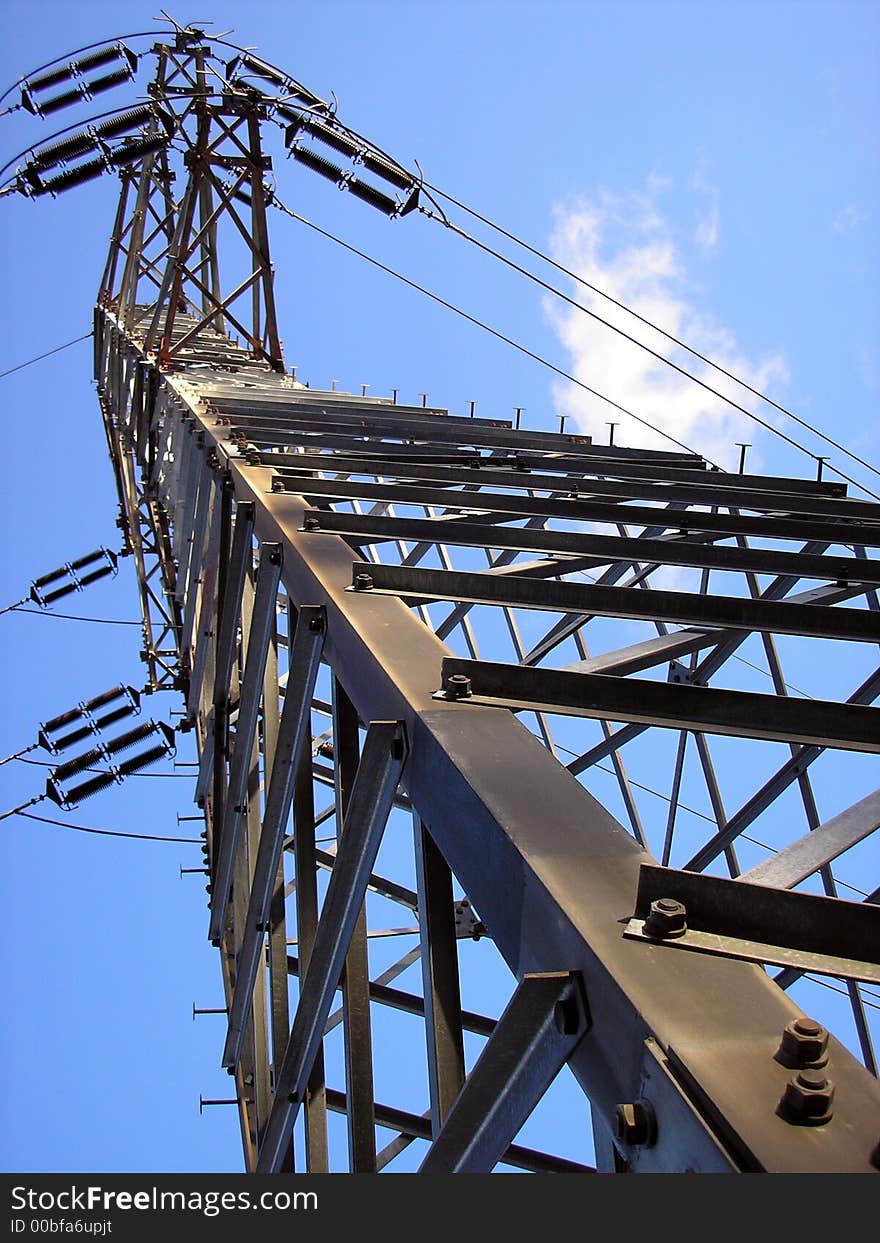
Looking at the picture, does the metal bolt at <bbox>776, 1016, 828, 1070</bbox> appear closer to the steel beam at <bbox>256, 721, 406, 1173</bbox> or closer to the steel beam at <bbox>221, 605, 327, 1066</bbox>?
the steel beam at <bbox>256, 721, 406, 1173</bbox>

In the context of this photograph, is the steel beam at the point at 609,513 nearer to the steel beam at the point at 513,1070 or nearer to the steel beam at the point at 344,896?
the steel beam at the point at 344,896

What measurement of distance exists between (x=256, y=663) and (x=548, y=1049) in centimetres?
405

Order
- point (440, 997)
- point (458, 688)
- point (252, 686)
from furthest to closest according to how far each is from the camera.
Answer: point (252, 686) → point (458, 688) → point (440, 997)

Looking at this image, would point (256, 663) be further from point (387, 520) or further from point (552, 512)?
point (552, 512)

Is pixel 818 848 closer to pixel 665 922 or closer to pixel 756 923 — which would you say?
pixel 756 923

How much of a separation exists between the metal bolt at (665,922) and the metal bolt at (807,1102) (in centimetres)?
41

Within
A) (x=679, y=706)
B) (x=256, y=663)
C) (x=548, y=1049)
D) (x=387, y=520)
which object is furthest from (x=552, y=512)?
(x=548, y=1049)

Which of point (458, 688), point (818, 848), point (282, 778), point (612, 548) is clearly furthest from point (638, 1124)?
point (612, 548)

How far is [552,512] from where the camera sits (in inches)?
256

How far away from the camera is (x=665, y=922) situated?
211cm

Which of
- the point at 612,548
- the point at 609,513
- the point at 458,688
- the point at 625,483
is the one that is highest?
the point at 625,483

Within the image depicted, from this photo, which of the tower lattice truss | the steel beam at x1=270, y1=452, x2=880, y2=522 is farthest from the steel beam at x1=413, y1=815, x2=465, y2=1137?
the steel beam at x1=270, y1=452, x2=880, y2=522

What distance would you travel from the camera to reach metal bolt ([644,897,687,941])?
6.91 feet

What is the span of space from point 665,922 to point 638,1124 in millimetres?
384
